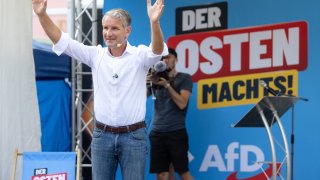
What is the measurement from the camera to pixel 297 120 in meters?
6.18

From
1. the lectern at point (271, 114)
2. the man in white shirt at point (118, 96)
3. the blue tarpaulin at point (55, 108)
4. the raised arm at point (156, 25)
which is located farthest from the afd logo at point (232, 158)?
the raised arm at point (156, 25)

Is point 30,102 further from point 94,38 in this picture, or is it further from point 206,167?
point 206,167

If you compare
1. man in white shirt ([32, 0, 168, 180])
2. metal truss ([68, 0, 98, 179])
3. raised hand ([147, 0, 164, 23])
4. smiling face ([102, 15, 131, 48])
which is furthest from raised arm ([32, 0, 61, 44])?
metal truss ([68, 0, 98, 179])

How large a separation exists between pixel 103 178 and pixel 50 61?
139 inches

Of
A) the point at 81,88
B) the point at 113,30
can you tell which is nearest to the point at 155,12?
the point at 113,30

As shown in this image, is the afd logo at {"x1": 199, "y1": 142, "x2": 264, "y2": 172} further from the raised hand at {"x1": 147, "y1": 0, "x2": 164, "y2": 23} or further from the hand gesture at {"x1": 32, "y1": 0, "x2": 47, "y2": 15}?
the hand gesture at {"x1": 32, "y1": 0, "x2": 47, "y2": 15}

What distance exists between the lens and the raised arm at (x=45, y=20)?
305 centimetres

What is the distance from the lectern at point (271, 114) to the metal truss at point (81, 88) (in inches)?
93.9

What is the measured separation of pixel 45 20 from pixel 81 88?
12.1 feet

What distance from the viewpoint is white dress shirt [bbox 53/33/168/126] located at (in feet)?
10.3

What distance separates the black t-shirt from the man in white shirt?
2833 mm

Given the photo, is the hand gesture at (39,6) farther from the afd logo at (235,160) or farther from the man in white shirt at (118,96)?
the afd logo at (235,160)

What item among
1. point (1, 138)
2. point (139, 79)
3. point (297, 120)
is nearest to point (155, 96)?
point (297, 120)

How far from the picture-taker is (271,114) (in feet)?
15.9
